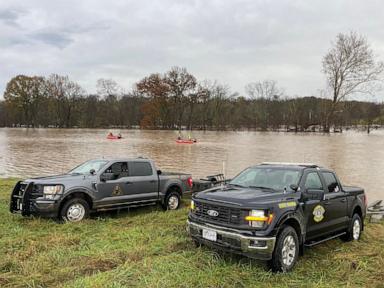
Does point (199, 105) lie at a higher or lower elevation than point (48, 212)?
higher

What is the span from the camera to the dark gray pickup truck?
9.19 metres

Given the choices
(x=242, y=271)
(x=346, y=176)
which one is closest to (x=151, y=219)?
(x=242, y=271)

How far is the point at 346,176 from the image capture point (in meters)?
22.2

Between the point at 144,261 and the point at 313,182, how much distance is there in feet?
11.8

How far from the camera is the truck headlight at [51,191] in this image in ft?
30.1

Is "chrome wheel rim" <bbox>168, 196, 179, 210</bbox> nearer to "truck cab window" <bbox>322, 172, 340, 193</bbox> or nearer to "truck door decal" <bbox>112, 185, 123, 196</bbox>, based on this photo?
"truck door decal" <bbox>112, 185, 123, 196</bbox>

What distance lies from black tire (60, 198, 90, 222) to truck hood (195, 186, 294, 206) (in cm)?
376

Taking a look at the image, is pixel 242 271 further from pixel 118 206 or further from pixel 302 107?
pixel 302 107

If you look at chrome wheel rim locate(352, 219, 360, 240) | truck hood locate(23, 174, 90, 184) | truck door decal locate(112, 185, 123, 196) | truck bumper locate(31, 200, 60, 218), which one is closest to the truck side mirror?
chrome wheel rim locate(352, 219, 360, 240)

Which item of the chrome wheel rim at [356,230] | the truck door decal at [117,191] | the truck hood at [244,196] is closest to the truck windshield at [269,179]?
the truck hood at [244,196]

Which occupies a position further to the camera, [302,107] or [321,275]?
[302,107]

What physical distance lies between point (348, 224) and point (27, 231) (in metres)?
6.78

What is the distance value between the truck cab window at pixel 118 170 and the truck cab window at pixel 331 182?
5299mm

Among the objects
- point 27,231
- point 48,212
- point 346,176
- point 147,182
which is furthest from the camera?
point 346,176
